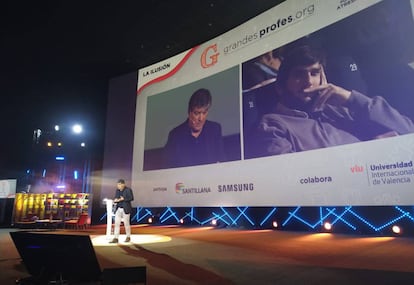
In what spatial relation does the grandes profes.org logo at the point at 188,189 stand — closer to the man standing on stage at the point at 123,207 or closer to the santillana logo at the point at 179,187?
the santillana logo at the point at 179,187

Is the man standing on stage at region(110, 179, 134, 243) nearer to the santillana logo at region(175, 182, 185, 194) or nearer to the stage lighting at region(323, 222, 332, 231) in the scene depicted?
the santillana logo at region(175, 182, 185, 194)

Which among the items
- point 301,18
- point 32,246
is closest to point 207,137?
point 301,18

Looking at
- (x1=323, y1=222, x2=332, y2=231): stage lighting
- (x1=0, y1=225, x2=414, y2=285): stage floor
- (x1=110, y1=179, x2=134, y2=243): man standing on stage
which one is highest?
(x1=110, y1=179, x2=134, y2=243): man standing on stage

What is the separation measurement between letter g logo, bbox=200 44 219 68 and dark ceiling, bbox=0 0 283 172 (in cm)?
42

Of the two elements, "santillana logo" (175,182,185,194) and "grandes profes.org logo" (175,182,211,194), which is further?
"santillana logo" (175,182,185,194)

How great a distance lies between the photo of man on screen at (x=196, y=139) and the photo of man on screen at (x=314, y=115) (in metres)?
1.06

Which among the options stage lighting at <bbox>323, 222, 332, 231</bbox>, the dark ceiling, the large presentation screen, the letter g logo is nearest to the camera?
the large presentation screen

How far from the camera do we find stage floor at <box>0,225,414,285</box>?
8.38ft

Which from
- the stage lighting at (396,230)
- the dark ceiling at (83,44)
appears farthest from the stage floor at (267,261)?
the dark ceiling at (83,44)

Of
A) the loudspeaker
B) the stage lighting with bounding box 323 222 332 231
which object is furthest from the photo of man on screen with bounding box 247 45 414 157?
the loudspeaker

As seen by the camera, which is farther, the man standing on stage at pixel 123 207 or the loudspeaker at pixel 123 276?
the man standing on stage at pixel 123 207

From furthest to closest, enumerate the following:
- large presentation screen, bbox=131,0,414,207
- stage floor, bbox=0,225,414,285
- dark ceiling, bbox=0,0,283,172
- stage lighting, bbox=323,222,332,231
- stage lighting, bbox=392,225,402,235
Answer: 1. dark ceiling, bbox=0,0,283,172
2. stage lighting, bbox=323,222,332,231
3. stage lighting, bbox=392,225,402,235
4. large presentation screen, bbox=131,0,414,207
5. stage floor, bbox=0,225,414,285

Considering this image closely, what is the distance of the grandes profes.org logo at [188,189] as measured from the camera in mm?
6918

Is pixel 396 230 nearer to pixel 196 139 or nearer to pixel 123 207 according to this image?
pixel 196 139
